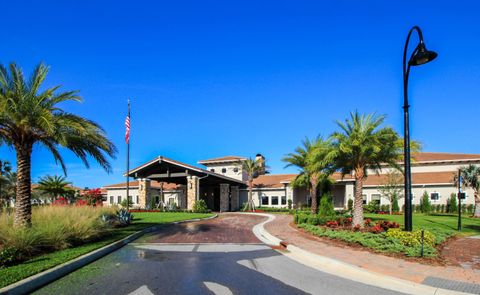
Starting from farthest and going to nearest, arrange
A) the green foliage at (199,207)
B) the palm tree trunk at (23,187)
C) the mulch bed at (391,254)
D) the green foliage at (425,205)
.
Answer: the green foliage at (425,205)
the green foliage at (199,207)
the palm tree trunk at (23,187)
the mulch bed at (391,254)

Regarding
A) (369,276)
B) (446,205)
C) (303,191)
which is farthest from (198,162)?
(369,276)

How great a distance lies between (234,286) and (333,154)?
1061 cm

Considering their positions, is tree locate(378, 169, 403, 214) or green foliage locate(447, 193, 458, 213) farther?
tree locate(378, 169, 403, 214)

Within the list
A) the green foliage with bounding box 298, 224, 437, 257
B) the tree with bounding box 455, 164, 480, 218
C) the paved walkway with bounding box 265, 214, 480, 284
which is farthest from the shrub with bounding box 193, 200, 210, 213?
the tree with bounding box 455, 164, 480, 218

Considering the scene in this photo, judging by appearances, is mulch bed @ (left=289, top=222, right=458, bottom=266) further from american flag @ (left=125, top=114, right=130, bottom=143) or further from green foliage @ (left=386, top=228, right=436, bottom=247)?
american flag @ (left=125, top=114, right=130, bottom=143)

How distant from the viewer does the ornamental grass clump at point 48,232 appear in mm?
8789

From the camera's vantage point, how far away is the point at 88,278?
7379 mm

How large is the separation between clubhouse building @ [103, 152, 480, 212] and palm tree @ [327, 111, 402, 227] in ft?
55.1

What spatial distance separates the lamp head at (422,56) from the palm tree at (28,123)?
1114 centimetres

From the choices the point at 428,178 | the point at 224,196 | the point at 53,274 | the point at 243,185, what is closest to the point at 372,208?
the point at 428,178

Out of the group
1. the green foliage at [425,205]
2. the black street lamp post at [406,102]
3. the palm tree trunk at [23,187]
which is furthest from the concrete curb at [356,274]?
the green foliage at [425,205]

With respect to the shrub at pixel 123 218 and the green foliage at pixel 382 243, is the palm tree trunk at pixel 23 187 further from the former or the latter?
the green foliage at pixel 382 243

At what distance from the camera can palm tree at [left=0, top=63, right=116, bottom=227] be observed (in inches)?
426

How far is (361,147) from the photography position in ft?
50.8
